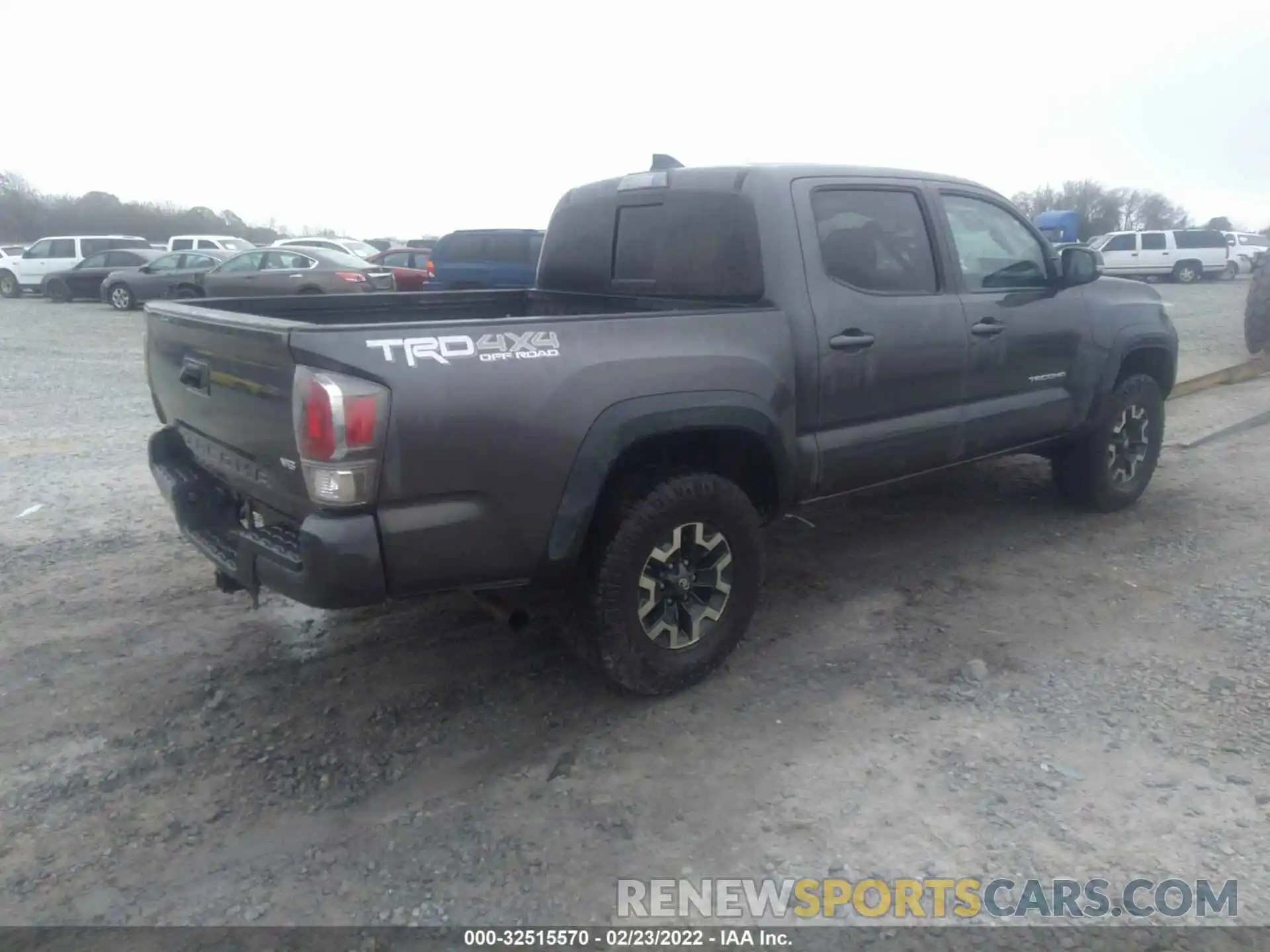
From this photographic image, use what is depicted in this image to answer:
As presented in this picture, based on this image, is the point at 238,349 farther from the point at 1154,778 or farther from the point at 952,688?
the point at 1154,778

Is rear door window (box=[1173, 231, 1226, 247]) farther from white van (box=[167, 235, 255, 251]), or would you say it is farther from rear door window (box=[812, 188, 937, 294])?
rear door window (box=[812, 188, 937, 294])

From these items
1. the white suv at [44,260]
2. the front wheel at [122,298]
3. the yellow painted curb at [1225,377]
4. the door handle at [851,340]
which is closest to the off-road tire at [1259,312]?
the yellow painted curb at [1225,377]

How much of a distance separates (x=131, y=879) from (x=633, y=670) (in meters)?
1.71

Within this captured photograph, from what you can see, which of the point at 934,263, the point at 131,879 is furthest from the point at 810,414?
the point at 131,879

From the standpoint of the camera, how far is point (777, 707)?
12.5ft

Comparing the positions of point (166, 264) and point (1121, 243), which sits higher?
point (1121, 243)

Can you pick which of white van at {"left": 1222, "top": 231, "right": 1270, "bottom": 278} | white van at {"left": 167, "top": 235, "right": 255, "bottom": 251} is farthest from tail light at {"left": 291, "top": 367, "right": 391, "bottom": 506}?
white van at {"left": 1222, "top": 231, "right": 1270, "bottom": 278}

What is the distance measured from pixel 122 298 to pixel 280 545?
70.1 feet

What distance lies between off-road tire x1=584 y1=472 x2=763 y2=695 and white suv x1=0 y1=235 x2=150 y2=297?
89.5ft

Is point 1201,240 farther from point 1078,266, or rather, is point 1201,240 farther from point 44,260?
point 44,260

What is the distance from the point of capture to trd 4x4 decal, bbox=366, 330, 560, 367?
3.03m

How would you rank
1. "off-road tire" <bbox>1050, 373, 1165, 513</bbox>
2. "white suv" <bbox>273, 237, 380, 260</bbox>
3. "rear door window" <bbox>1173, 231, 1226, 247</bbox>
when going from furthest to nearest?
"rear door window" <bbox>1173, 231, 1226, 247</bbox>
"white suv" <bbox>273, 237, 380, 260</bbox>
"off-road tire" <bbox>1050, 373, 1165, 513</bbox>

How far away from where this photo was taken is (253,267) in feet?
62.7

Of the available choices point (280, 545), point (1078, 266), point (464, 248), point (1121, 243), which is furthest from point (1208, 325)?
point (280, 545)
